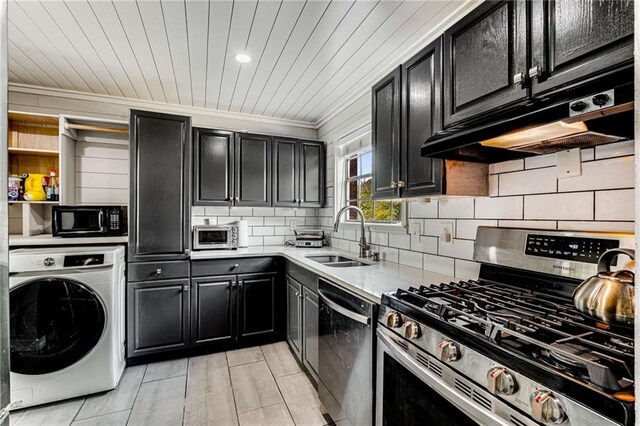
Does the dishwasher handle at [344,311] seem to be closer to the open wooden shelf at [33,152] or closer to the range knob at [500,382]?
the range knob at [500,382]

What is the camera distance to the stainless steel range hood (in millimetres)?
829

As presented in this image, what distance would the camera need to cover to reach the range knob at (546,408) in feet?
2.27

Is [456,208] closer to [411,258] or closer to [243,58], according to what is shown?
[411,258]

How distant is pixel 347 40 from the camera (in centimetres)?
201

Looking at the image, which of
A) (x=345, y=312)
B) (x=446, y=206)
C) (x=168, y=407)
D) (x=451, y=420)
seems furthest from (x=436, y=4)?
(x=168, y=407)

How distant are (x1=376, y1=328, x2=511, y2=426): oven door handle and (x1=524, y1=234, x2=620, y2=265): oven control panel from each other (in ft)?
2.35

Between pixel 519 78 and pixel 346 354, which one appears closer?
pixel 519 78

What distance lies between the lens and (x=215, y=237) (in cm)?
A: 310

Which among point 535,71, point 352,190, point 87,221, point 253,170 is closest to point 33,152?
A: point 87,221

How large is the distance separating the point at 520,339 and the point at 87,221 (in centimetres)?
304

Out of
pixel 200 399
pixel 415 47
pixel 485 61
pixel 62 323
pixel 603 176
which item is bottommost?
pixel 200 399

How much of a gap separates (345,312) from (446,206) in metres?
0.89

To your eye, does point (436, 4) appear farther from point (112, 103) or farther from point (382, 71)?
point (112, 103)

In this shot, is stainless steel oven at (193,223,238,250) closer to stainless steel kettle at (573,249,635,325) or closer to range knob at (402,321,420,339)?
range knob at (402,321,420,339)
